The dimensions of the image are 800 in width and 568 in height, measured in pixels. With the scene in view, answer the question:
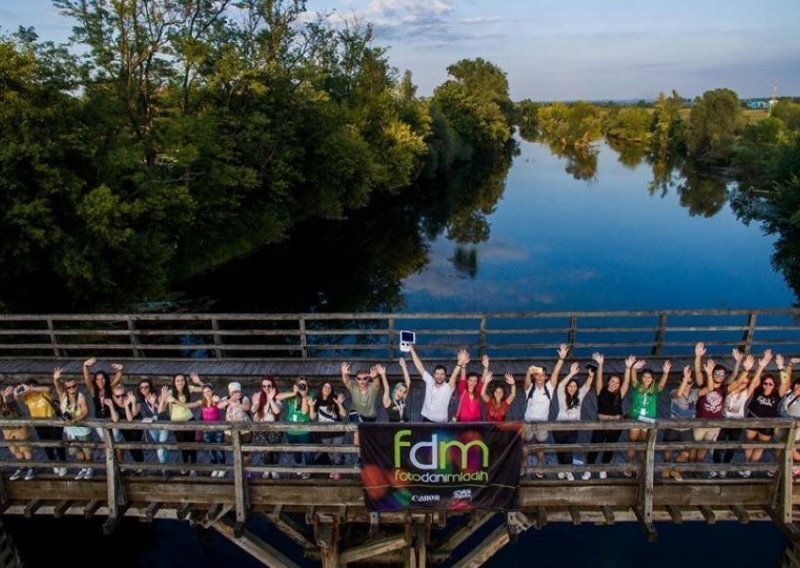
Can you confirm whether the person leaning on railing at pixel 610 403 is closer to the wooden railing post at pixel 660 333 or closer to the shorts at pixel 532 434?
the shorts at pixel 532 434

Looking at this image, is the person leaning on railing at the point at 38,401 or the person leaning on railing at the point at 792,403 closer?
the person leaning on railing at the point at 792,403

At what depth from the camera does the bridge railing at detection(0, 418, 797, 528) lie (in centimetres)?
673

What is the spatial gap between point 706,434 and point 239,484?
19.7 ft

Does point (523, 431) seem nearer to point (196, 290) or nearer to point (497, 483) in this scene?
point (497, 483)

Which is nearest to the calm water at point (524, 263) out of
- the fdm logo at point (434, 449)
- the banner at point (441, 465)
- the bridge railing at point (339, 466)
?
the bridge railing at point (339, 466)

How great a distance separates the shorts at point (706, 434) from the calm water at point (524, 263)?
59.5 feet

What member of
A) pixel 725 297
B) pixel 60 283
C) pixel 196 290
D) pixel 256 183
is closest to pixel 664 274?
pixel 725 297

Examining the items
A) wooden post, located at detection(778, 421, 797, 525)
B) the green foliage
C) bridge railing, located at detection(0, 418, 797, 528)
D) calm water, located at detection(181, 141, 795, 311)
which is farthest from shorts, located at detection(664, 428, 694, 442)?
the green foliage

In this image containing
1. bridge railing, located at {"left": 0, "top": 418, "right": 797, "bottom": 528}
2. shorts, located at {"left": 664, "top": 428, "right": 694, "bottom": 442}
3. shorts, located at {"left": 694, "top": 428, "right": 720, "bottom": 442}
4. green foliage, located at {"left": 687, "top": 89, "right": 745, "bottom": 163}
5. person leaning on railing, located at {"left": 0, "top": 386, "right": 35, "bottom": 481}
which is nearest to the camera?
bridge railing, located at {"left": 0, "top": 418, "right": 797, "bottom": 528}

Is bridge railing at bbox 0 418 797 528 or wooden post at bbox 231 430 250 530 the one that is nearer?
bridge railing at bbox 0 418 797 528

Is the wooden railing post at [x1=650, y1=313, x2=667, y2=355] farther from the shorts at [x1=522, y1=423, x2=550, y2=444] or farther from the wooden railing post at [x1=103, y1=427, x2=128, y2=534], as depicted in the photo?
the wooden railing post at [x1=103, y1=427, x2=128, y2=534]

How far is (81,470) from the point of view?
7.96 m

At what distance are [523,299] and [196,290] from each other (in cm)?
1539

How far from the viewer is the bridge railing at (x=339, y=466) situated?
6734 mm
